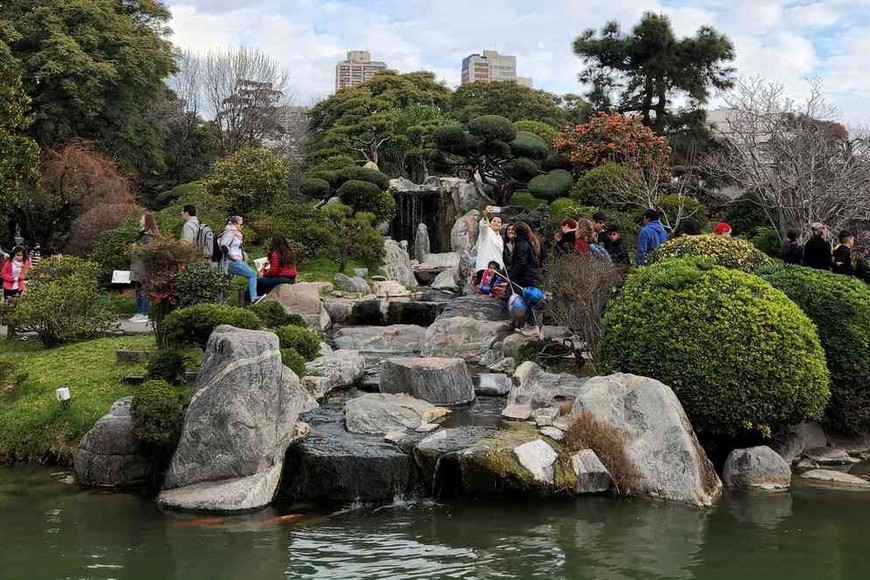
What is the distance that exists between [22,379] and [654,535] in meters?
8.46

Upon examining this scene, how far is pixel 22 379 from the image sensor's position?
10.3 metres

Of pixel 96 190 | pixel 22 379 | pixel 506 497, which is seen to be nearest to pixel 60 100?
pixel 96 190

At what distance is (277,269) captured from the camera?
14.3m

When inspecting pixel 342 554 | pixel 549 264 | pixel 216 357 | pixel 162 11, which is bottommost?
pixel 342 554

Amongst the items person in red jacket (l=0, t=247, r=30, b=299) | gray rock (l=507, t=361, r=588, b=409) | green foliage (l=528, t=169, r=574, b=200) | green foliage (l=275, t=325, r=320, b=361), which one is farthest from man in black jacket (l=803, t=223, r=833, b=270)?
green foliage (l=528, t=169, r=574, b=200)

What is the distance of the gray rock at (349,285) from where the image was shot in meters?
19.9

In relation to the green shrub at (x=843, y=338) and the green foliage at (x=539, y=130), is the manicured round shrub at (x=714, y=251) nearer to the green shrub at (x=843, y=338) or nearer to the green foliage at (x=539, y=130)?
the green shrub at (x=843, y=338)

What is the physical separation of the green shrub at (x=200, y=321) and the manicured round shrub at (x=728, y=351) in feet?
15.9

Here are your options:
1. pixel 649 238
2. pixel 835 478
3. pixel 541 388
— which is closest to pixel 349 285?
pixel 649 238

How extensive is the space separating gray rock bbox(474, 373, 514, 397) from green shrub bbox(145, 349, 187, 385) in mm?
3944

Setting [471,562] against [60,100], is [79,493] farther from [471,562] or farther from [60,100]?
[60,100]

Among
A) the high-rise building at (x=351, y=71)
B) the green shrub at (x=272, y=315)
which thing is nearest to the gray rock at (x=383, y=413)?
the green shrub at (x=272, y=315)

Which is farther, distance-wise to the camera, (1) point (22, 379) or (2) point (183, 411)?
(1) point (22, 379)

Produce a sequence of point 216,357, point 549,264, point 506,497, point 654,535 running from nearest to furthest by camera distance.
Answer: point 654,535
point 506,497
point 216,357
point 549,264
